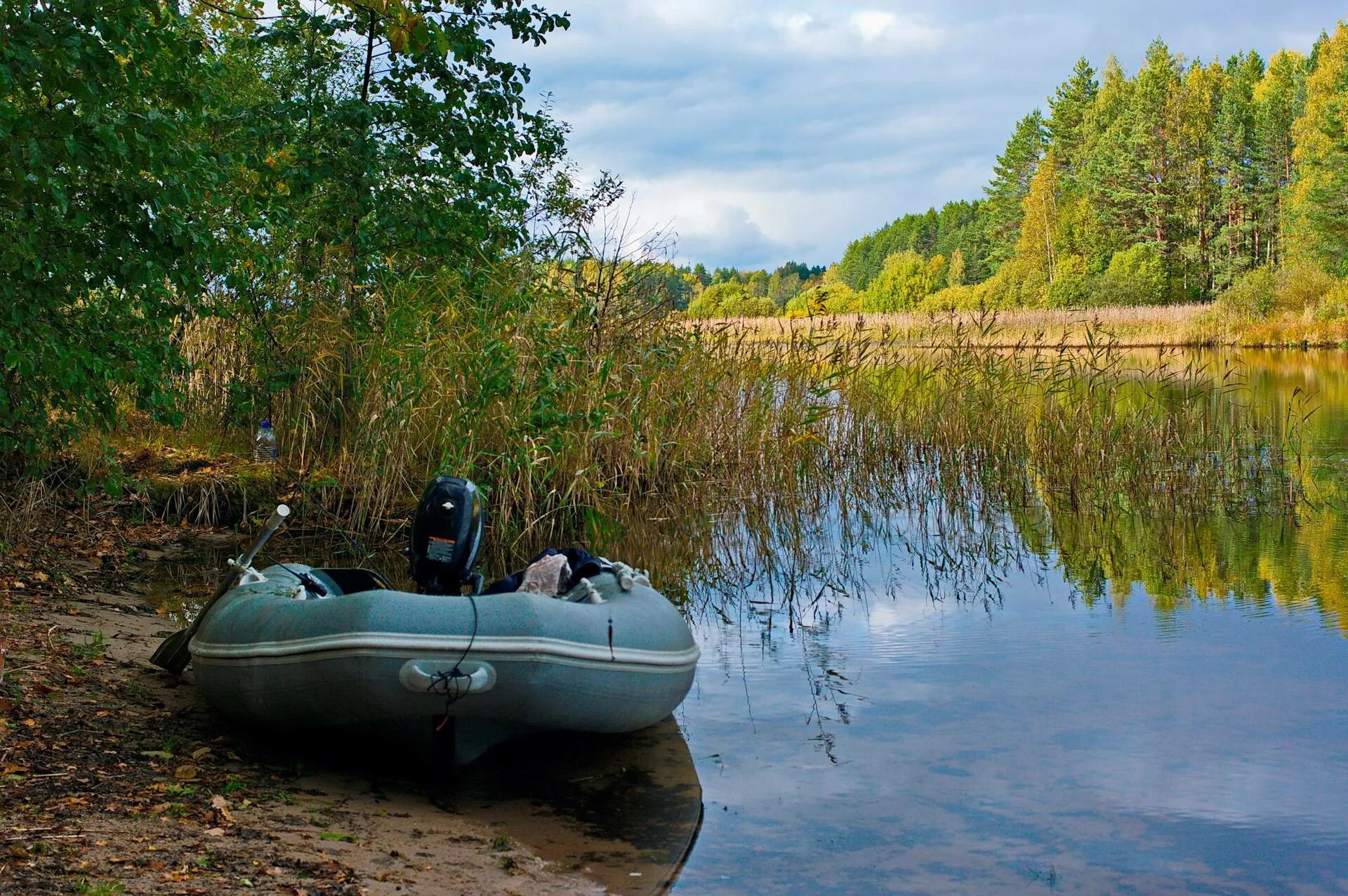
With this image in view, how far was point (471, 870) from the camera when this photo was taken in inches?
130

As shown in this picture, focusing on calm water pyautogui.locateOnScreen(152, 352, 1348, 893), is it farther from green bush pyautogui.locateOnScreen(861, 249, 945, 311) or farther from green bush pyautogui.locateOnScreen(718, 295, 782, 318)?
green bush pyautogui.locateOnScreen(861, 249, 945, 311)

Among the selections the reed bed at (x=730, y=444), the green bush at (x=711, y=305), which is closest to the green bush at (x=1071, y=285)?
the green bush at (x=711, y=305)

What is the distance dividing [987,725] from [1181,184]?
54.1 metres

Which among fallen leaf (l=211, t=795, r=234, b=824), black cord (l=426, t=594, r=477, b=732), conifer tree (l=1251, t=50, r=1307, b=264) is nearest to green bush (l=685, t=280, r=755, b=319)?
black cord (l=426, t=594, r=477, b=732)

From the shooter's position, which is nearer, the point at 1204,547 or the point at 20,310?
the point at 20,310

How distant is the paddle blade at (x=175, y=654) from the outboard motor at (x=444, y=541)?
3.03ft

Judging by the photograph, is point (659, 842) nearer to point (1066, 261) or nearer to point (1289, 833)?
point (1289, 833)

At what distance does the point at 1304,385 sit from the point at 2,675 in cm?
1856

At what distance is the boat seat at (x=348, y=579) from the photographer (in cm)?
489

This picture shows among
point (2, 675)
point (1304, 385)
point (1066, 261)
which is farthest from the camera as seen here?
point (1066, 261)

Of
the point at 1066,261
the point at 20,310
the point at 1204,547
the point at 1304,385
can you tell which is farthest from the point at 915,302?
the point at 20,310

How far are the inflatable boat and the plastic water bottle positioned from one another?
4.14 meters

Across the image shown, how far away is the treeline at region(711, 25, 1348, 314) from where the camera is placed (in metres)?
41.1

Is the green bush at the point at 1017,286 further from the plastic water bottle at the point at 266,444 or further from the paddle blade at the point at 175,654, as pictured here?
the paddle blade at the point at 175,654
